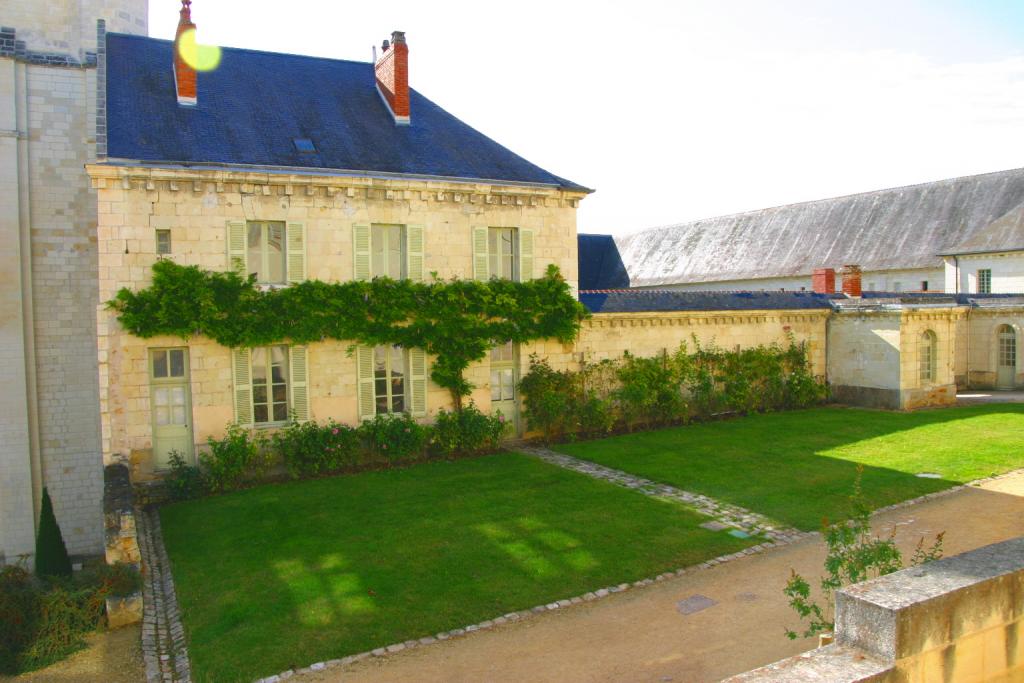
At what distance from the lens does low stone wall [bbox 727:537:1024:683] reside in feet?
11.3

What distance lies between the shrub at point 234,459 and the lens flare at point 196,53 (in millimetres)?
6912

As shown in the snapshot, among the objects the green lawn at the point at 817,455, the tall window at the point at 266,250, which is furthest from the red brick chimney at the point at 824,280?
the tall window at the point at 266,250

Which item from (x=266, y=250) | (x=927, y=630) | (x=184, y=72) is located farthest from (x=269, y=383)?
(x=927, y=630)

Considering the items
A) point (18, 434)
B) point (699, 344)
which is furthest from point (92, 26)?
point (699, 344)

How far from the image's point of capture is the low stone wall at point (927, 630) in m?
3.43

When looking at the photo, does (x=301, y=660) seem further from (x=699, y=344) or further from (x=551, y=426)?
(x=699, y=344)

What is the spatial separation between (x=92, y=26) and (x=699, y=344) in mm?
14952

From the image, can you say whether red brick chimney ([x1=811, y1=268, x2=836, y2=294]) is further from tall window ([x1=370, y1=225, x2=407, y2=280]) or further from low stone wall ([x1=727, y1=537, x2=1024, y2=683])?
low stone wall ([x1=727, y1=537, x2=1024, y2=683])

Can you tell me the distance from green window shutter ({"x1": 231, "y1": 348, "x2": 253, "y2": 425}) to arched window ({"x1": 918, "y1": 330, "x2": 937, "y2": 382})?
14928 mm

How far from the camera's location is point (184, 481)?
11469 mm

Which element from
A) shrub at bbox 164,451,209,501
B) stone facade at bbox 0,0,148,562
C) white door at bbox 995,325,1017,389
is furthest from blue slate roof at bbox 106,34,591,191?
white door at bbox 995,325,1017,389

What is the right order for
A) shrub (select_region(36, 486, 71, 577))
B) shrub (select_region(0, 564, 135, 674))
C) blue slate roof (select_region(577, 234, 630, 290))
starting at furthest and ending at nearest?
blue slate roof (select_region(577, 234, 630, 290)) → shrub (select_region(36, 486, 71, 577)) → shrub (select_region(0, 564, 135, 674))

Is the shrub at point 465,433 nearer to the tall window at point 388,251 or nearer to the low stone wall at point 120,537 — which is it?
the tall window at point 388,251

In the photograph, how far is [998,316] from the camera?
22266 millimetres
